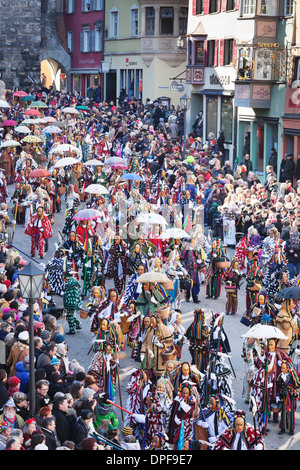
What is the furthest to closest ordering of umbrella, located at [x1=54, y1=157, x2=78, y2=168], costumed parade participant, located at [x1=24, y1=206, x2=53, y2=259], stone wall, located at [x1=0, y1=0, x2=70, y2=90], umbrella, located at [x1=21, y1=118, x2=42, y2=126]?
Result: stone wall, located at [x1=0, y1=0, x2=70, y2=90]
umbrella, located at [x1=21, y1=118, x2=42, y2=126]
umbrella, located at [x1=54, y1=157, x2=78, y2=168]
costumed parade participant, located at [x1=24, y1=206, x2=53, y2=259]

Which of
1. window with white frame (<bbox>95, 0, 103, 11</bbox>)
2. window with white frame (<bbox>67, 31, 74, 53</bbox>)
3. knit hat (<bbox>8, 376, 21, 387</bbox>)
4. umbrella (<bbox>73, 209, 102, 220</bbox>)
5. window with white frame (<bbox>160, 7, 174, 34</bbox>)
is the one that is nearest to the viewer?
knit hat (<bbox>8, 376, 21, 387</bbox>)

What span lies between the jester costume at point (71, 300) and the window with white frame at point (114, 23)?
3760 centimetres

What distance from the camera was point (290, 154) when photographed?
94.1 feet

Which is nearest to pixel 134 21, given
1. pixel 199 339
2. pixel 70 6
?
pixel 70 6

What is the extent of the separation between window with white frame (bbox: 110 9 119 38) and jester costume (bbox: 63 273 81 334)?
3760cm

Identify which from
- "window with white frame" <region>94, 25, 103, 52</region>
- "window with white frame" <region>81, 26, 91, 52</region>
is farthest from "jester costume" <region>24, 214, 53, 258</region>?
"window with white frame" <region>81, 26, 91, 52</region>

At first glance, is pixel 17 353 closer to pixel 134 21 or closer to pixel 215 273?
pixel 215 273

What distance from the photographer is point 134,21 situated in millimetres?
51562

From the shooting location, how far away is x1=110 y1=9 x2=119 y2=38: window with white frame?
5400 cm

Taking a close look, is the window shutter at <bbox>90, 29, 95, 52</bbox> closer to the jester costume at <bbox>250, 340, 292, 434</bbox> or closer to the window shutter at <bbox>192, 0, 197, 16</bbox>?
the window shutter at <bbox>192, 0, 197, 16</bbox>

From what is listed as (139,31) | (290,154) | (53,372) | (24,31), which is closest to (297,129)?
(290,154)

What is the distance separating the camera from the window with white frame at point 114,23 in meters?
54.0

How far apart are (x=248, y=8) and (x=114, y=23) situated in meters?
22.6

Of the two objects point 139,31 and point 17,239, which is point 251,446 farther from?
point 139,31
